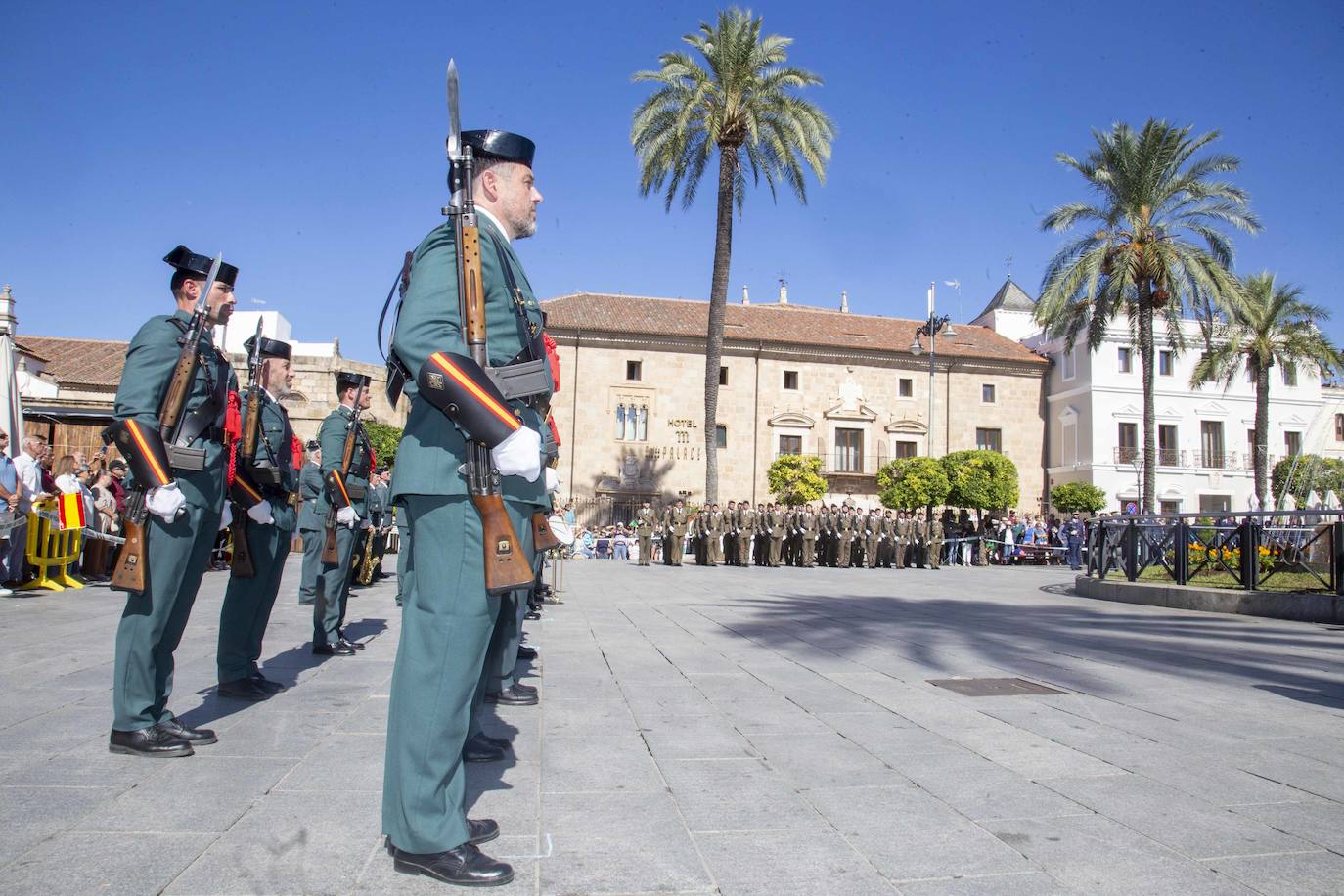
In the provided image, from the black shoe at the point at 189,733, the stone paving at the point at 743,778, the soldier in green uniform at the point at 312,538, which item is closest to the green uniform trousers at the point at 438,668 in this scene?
the stone paving at the point at 743,778

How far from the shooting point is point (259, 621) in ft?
16.1

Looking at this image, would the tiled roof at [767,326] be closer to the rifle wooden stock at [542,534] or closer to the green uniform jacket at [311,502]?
the green uniform jacket at [311,502]

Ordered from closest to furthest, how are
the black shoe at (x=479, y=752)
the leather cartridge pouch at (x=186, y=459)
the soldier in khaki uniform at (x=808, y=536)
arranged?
the black shoe at (x=479, y=752), the leather cartridge pouch at (x=186, y=459), the soldier in khaki uniform at (x=808, y=536)

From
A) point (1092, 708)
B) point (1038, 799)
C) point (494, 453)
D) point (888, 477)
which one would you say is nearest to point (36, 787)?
point (494, 453)

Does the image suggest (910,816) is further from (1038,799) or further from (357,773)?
(357,773)

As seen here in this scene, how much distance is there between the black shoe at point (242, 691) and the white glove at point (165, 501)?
156 cm

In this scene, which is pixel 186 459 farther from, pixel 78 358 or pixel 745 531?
pixel 78 358

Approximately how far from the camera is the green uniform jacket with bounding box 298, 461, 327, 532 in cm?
654

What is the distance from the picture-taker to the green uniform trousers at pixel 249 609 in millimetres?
4816

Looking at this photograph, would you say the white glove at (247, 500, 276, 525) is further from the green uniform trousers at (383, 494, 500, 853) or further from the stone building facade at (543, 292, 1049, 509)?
the stone building facade at (543, 292, 1049, 509)

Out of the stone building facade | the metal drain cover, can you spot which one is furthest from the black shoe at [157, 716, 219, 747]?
the stone building facade

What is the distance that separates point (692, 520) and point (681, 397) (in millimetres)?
19086

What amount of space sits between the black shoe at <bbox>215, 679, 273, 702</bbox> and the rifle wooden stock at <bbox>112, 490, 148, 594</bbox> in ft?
4.20

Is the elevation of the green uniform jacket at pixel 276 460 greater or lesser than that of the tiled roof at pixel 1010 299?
lesser
